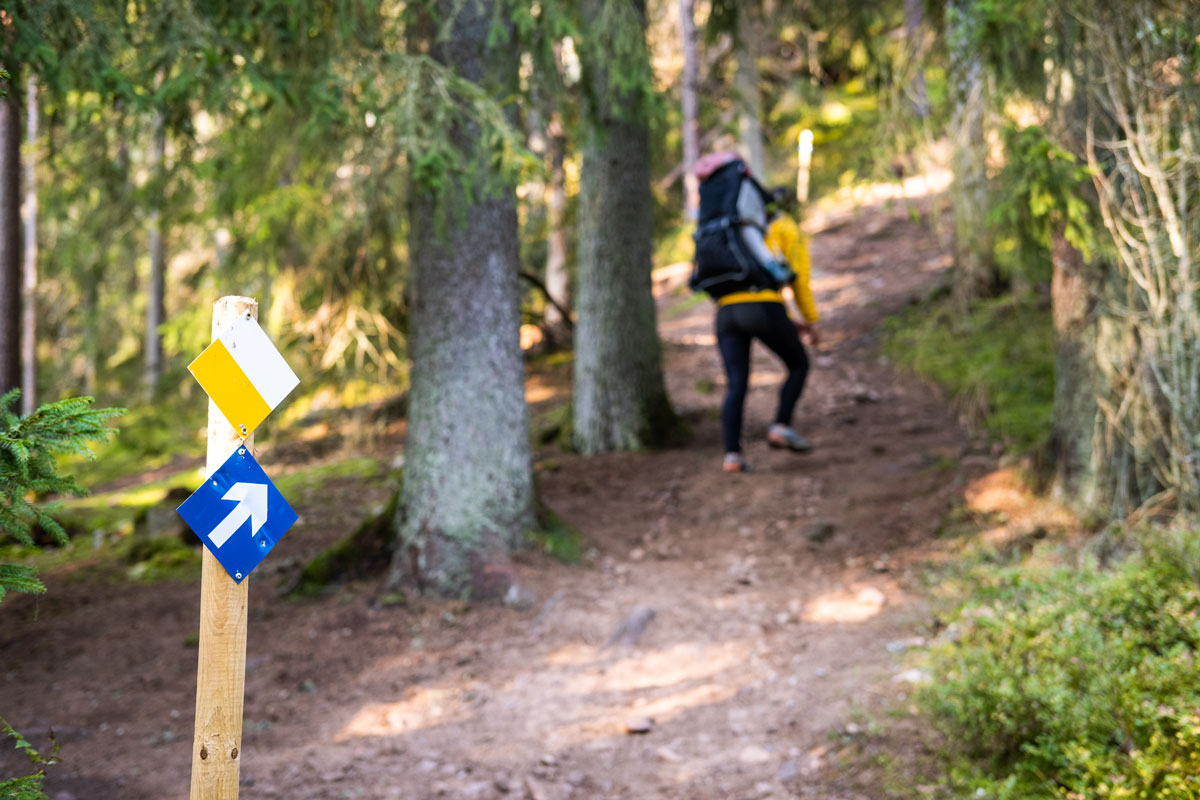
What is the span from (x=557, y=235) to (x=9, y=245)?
28.3 ft

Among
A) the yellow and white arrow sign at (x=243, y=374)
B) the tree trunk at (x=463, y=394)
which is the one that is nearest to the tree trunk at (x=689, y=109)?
the tree trunk at (x=463, y=394)

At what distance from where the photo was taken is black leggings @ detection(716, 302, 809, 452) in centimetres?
691

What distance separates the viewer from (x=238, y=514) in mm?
2438

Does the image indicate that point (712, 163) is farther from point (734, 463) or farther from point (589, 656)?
point (589, 656)

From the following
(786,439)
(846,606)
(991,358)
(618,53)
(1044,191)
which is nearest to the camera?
(1044,191)

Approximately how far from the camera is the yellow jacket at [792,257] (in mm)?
7000

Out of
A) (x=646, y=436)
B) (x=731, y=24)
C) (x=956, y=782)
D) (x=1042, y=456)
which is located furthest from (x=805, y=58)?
(x=956, y=782)

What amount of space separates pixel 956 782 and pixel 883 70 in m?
4.64

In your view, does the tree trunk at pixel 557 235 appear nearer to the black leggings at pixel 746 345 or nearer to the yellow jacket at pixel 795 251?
the yellow jacket at pixel 795 251

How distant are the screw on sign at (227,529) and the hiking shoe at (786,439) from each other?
5.57 m

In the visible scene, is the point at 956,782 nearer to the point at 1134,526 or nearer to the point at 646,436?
the point at 1134,526

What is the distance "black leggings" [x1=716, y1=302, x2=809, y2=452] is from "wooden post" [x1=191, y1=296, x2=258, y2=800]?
498 cm

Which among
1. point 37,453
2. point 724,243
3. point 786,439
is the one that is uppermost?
A: point 724,243

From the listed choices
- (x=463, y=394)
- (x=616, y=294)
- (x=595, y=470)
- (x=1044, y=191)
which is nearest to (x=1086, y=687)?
(x=1044, y=191)
